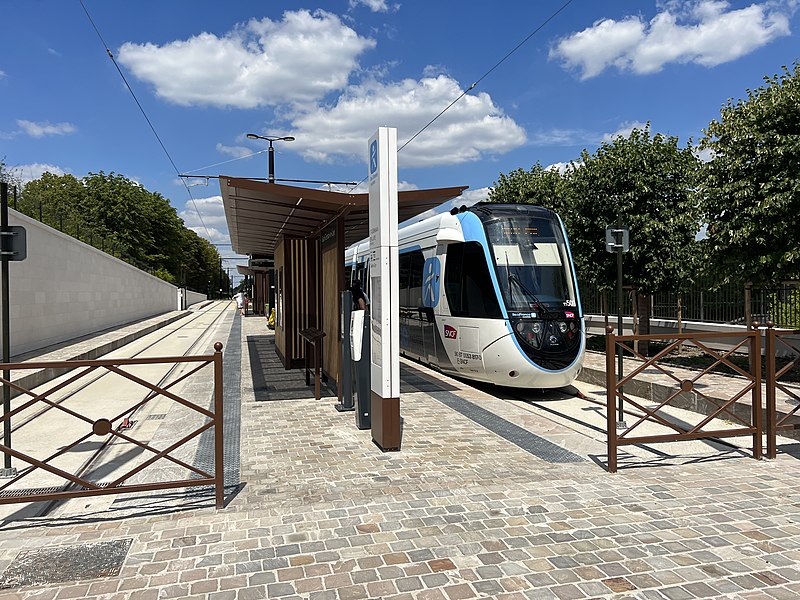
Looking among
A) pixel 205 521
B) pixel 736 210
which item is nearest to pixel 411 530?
pixel 205 521

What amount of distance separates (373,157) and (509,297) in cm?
366

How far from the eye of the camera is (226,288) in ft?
470

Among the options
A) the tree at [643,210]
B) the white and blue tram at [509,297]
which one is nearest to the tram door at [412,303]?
the white and blue tram at [509,297]

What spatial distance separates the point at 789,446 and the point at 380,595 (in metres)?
5.12

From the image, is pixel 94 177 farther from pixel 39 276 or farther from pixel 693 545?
pixel 693 545

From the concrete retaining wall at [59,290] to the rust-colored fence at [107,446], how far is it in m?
4.47

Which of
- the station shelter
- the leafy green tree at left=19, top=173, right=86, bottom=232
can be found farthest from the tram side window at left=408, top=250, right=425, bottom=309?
the leafy green tree at left=19, top=173, right=86, bottom=232

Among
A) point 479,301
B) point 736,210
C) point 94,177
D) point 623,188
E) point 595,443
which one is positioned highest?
point 94,177

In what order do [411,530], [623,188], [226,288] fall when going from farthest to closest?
[226,288], [623,188], [411,530]

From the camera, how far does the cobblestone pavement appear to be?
3.21 metres

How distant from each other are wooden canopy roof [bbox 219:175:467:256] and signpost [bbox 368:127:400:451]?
155cm

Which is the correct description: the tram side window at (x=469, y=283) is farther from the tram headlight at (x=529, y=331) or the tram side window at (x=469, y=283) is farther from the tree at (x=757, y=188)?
the tree at (x=757, y=188)

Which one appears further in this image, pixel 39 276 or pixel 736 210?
pixel 39 276

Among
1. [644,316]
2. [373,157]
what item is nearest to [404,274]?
[644,316]
